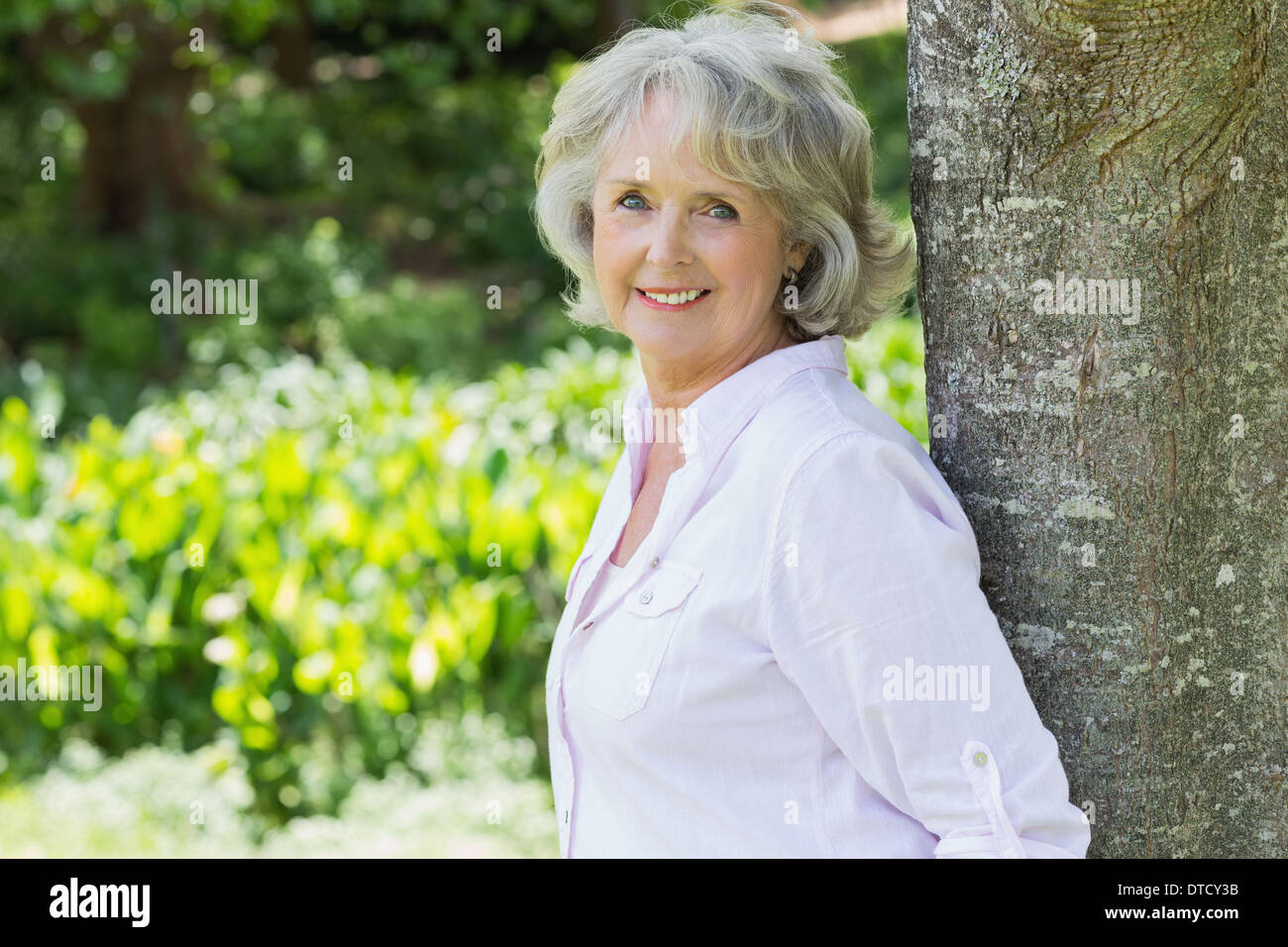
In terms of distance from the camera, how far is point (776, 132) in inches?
70.0

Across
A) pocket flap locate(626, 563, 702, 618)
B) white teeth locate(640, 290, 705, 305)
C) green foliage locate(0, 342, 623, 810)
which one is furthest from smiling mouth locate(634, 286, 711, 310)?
green foliage locate(0, 342, 623, 810)

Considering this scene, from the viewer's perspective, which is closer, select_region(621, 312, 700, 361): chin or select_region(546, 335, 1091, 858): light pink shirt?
select_region(546, 335, 1091, 858): light pink shirt

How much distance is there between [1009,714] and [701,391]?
2.15 feet

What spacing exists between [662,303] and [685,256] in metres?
0.09

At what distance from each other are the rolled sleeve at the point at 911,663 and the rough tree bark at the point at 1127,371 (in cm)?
27

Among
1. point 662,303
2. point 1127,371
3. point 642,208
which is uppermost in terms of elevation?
point 642,208

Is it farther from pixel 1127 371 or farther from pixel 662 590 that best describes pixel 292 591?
pixel 1127 371

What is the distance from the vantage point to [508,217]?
1160 cm

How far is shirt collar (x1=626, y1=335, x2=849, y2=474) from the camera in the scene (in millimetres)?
1771

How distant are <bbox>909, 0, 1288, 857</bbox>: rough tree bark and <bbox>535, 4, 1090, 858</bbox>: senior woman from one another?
0.19 meters

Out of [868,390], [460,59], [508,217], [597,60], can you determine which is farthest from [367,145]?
[597,60]

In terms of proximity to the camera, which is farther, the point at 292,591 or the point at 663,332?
the point at 292,591

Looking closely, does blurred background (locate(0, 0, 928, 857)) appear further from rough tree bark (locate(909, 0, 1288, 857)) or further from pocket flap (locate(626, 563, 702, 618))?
pocket flap (locate(626, 563, 702, 618))

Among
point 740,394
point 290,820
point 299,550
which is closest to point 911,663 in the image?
point 740,394
